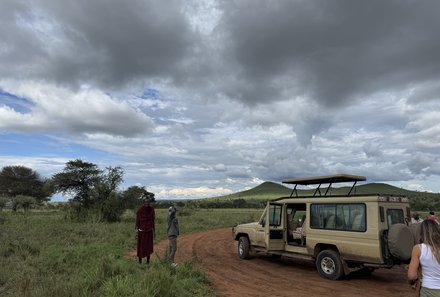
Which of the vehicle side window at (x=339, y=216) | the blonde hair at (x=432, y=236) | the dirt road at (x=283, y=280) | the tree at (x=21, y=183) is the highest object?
the tree at (x=21, y=183)

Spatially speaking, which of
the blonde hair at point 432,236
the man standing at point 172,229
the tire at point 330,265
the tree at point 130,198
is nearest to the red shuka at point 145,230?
the man standing at point 172,229

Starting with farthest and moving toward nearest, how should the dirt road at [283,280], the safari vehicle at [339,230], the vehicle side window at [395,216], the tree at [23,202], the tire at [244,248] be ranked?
the tree at [23,202] < the tire at [244,248] < the vehicle side window at [395,216] < the safari vehicle at [339,230] < the dirt road at [283,280]

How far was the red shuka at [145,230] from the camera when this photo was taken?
12.3 metres

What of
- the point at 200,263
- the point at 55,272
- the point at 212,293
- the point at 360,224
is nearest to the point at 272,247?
the point at 200,263

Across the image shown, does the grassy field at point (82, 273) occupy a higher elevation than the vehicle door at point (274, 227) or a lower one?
lower

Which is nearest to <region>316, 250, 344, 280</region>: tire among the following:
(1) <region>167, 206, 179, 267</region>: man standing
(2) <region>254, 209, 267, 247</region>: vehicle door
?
(2) <region>254, 209, 267, 247</region>: vehicle door

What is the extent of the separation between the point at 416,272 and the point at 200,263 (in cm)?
949

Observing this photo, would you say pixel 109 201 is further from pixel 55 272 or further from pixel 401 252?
pixel 401 252

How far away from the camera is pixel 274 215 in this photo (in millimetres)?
13891

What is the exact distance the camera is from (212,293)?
30.8 feet

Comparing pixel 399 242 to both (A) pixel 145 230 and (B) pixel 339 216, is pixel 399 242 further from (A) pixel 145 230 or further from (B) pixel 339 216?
(A) pixel 145 230

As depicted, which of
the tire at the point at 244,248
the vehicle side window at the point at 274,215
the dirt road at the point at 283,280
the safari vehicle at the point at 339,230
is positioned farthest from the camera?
the tire at the point at 244,248

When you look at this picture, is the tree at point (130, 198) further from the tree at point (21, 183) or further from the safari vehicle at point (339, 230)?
the tree at point (21, 183)

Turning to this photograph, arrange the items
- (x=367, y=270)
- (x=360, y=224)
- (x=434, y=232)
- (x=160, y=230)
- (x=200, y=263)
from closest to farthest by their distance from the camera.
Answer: (x=434, y=232) < (x=360, y=224) < (x=367, y=270) < (x=200, y=263) < (x=160, y=230)
